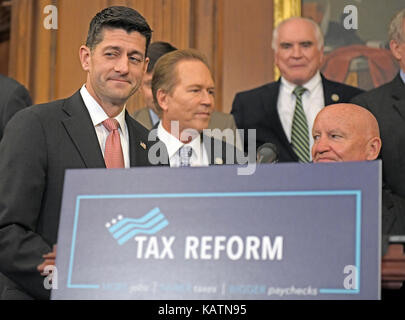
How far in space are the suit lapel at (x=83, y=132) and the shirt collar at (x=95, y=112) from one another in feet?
0.10

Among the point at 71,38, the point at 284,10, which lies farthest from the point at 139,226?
the point at 71,38

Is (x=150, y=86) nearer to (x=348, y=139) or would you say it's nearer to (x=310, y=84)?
(x=310, y=84)

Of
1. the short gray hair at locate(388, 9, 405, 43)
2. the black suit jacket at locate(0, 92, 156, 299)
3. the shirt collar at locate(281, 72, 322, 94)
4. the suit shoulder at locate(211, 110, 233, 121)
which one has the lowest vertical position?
the black suit jacket at locate(0, 92, 156, 299)

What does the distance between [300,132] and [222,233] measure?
2444 millimetres

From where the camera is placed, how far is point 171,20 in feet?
16.5

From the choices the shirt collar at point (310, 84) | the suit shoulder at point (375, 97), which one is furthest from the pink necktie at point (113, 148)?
the shirt collar at point (310, 84)

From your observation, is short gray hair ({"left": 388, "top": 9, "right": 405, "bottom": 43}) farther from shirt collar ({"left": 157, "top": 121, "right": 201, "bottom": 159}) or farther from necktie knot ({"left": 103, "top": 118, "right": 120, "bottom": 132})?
necktie knot ({"left": 103, "top": 118, "right": 120, "bottom": 132})

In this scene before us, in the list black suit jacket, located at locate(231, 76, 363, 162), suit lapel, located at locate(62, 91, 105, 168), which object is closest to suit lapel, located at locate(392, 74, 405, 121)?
black suit jacket, located at locate(231, 76, 363, 162)

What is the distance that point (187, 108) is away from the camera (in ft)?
11.9

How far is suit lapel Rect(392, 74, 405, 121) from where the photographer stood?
11.8 ft

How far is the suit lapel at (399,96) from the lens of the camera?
360cm

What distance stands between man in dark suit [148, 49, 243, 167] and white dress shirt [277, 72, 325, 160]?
57 centimetres
